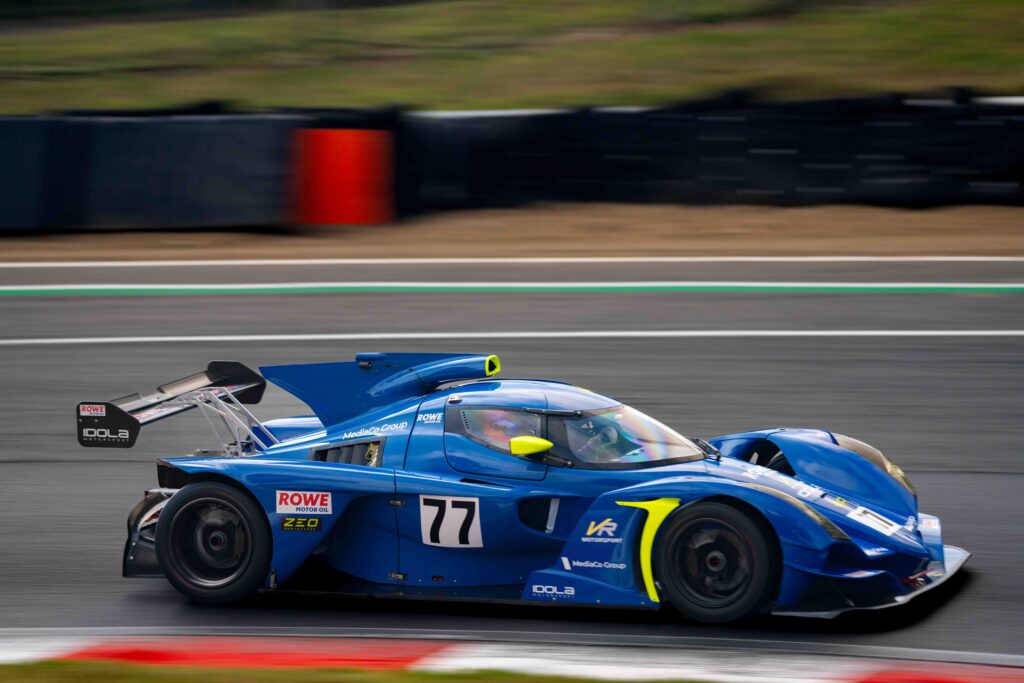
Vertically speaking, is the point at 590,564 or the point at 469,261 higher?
the point at 469,261

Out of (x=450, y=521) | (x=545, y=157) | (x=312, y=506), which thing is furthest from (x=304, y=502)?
(x=545, y=157)

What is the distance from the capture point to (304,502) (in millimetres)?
5949

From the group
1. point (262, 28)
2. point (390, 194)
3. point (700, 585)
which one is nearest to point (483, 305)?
point (390, 194)

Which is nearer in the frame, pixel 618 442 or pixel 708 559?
pixel 708 559

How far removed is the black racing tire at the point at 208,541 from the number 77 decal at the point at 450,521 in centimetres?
82

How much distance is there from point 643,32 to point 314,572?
54.4 ft

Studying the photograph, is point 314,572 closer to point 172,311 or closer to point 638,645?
point 638,645

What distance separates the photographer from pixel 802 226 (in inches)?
577

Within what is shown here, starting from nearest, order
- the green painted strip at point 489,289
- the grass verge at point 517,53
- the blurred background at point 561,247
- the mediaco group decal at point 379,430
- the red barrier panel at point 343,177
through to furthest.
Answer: the mediaco group decal at point 379,430, the blurred background at point 561,247, the green painted strip at point 489,289, the red barrier panel at point 343,177, the grass verge at point 517,53

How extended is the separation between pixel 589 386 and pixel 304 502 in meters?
4.57

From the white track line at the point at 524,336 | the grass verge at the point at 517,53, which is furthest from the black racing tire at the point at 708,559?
the grass verge at the point at 517,53

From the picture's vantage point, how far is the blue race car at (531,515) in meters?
5.54

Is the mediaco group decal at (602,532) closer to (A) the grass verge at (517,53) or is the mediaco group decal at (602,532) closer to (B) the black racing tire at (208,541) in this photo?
(B) the black racing tire at (208,541)

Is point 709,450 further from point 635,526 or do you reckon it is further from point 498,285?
point 498,285
